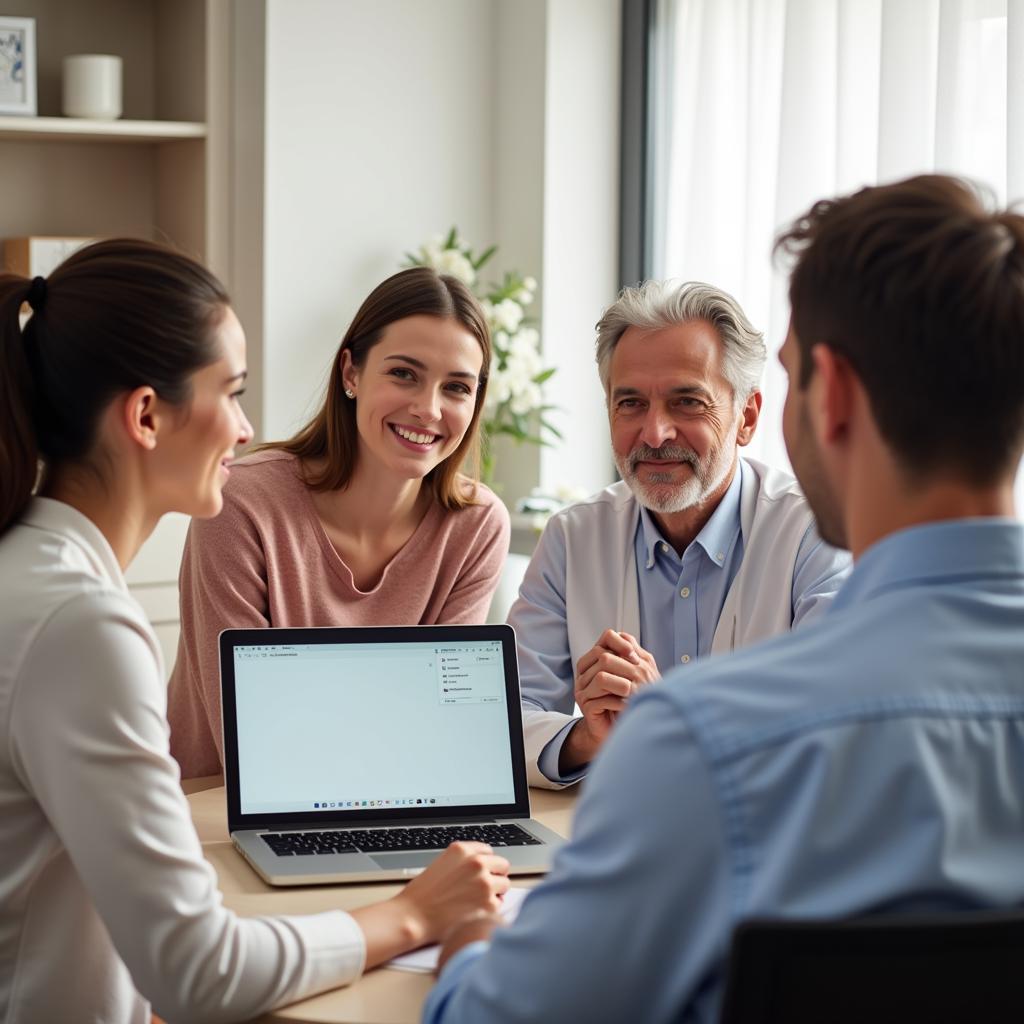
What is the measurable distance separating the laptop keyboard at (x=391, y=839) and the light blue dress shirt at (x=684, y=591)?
0.52 meters

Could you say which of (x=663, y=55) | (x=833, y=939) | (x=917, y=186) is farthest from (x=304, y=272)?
(x=833, y=939)

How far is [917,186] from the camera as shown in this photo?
101 cm

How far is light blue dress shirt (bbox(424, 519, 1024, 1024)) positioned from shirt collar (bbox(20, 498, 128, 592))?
630mm

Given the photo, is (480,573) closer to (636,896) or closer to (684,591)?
(684,591)

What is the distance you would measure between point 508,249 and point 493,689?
2424 mm

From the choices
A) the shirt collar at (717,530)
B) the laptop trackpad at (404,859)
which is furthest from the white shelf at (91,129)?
the laptop trackpad at (404,859)

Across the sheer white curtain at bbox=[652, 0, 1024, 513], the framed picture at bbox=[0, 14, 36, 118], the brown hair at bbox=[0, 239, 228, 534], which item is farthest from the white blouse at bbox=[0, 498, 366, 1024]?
the framed picture at bbox=[0, 14, 36, 118]

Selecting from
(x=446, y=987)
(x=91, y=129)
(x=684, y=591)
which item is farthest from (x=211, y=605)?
(x=91, y=129)

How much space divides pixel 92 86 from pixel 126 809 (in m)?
2.83

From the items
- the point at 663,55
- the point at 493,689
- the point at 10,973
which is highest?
the point at 663,55

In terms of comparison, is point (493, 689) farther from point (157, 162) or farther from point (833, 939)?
point (157, 162)

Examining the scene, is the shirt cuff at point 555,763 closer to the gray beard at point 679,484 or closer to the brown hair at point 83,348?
the gray beard at point 679,484

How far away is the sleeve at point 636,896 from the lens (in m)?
0.88

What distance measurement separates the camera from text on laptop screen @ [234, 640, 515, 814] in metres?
1.69
